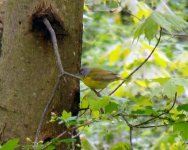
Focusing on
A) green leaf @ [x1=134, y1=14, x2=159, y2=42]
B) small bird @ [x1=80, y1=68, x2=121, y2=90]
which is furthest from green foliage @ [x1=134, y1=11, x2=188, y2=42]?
small bird @ [x1=80, y1=68, x2=121, y2=90]

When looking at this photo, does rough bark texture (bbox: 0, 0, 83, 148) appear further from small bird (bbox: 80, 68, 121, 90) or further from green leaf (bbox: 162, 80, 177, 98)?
green leaf (bbox: 162, 80, 177, 98)

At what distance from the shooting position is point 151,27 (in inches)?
36.4

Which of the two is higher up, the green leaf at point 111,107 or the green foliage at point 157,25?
the green foliage at point 157,25

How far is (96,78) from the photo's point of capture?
0.91m

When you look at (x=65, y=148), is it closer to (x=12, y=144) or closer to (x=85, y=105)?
(x=85, y=105)

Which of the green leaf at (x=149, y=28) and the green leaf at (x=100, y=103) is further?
the green leaf at (x=149, y=28)

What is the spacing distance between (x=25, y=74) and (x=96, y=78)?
13 cm

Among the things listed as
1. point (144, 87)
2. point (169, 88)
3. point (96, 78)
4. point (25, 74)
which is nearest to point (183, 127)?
point (169, 88)

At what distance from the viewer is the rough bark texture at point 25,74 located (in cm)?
88

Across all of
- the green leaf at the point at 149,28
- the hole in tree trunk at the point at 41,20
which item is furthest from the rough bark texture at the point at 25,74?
the green leaf at the point at 149,28

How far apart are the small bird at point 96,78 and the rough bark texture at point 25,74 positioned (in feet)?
0.14

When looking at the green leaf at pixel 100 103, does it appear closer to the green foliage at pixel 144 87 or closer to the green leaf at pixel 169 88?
the green foliage at pixel 144 87

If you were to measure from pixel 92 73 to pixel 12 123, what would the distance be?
0.17m

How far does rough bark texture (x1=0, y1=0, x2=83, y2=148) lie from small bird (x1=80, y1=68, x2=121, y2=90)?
0.04 m
